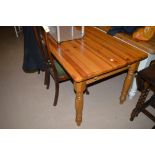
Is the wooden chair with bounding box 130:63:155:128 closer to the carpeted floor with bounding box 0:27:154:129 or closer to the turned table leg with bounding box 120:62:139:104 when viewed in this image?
the turned table leg with bounding box 120:62:139:104

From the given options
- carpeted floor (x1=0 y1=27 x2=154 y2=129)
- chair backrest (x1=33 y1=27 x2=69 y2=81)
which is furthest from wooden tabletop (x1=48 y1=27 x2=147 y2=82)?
carpeted floor (x1=0 y1=27 x2=154 y2=129)

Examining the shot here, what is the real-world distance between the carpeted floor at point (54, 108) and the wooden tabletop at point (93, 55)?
75cm

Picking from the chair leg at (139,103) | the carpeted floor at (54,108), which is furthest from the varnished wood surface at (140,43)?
the carpeted floor at (54,108)

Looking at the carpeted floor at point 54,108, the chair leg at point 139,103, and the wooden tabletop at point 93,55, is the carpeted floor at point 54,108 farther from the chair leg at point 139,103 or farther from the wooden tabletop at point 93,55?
the wooden tabletop at point 93,55

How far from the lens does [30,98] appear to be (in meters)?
2.00

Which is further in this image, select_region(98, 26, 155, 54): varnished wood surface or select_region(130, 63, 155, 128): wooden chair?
select_region(98, 26, 155, 54): varnished wood surface

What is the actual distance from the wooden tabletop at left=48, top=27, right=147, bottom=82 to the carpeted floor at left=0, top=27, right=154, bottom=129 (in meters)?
0.75

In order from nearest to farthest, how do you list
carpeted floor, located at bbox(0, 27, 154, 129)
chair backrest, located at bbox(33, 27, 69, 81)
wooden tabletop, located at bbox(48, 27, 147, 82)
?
wooden tabletop, located at bbox(48, 27, 147, 82) → chair backrest, located at bbox(33, 27, 69, 81) → carpeted floor, located at bbox(0, 27, 154, 129)

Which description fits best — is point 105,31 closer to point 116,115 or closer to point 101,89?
point 101,89

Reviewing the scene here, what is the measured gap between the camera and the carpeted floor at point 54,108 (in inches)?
66.9

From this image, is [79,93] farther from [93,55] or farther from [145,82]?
[145,82]

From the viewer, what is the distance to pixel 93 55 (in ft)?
4.57

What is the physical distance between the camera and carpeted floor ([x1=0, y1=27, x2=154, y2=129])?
1.70 metres
